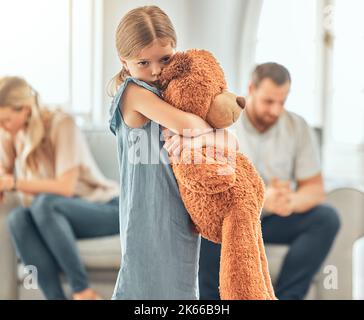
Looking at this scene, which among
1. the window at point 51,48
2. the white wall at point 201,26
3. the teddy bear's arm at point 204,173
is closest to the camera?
the teddy bear's arm at point 204,173

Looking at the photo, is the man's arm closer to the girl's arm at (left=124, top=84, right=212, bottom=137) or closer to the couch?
the couch

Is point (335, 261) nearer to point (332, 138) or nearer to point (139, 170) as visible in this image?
point (332, 138)

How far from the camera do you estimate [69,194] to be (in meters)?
1.20

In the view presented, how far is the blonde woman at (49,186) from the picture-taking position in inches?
46.3

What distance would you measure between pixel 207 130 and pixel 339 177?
383 millimetres

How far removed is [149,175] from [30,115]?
1.11 feet

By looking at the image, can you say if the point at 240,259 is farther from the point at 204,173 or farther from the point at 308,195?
the point at 308,195

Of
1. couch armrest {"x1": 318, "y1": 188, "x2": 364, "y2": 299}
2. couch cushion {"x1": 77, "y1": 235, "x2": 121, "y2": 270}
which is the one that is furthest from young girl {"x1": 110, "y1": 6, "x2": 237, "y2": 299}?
couch armrest {"x1": 318, "y1": 188, "x2": 364, "y2": 299}

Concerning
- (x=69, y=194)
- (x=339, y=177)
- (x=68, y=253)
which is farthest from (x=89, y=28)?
(x=339, y=177)

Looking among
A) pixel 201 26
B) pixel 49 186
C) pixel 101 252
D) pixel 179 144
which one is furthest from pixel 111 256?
pixel 201 26

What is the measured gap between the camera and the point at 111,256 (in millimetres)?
1127

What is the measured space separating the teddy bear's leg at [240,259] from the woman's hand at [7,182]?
0.45 meters

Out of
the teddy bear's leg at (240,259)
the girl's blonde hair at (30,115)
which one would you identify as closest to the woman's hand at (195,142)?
the teddy bear's leg at (240,259)

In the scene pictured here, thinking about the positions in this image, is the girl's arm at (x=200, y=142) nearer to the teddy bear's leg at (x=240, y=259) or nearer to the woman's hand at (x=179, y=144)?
the woman's hand at (x=179, y=144)
